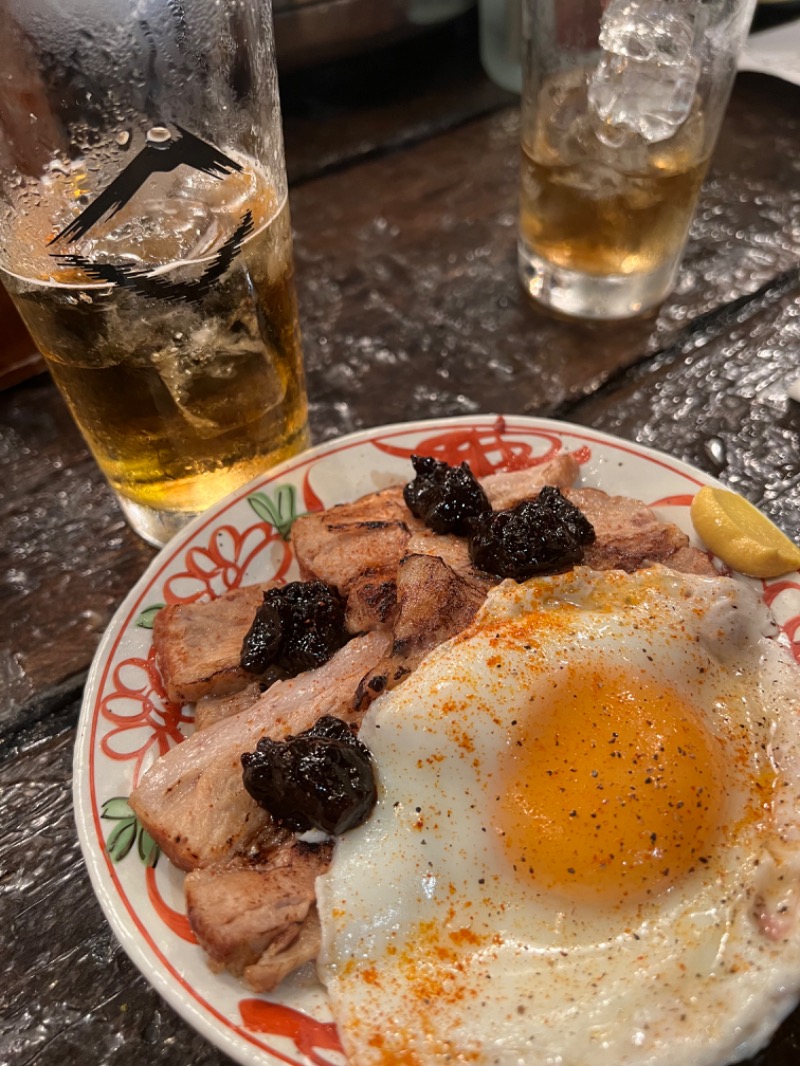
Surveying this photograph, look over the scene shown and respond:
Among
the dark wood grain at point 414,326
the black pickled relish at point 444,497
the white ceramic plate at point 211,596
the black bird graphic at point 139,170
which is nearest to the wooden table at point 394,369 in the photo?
the dark wood grain at point 414,326

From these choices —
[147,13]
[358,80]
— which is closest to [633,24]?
[147,13]

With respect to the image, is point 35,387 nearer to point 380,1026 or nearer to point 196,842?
point 196,842

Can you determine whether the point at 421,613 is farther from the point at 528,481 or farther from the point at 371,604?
the point at 528,481

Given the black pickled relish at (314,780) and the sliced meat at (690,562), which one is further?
the sliced meat at (690,562)

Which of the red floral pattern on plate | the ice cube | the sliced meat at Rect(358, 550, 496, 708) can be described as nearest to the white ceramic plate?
the red floral pattern on plate

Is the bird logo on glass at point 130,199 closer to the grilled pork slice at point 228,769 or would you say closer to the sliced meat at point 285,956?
the grilled pork slice at point 228,769

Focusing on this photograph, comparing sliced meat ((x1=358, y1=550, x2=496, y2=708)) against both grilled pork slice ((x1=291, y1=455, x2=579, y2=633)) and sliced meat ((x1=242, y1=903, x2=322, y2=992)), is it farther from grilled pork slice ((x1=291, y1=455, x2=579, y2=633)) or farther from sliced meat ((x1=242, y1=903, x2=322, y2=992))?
sliced meat ((x1=242, y1=903, x2=322, y2=992))

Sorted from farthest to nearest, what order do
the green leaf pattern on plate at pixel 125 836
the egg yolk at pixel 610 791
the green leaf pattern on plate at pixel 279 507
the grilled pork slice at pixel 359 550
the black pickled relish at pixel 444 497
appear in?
1. the green leaf pattern on plate at pixel 279 507
2. the black pickled relish at pixel 444 497
3. the grilled pork slice at pixel 359 550
4. the green leaf pattern on plate at pixel 125 836
5. the egg yolk at pixel 610 791
